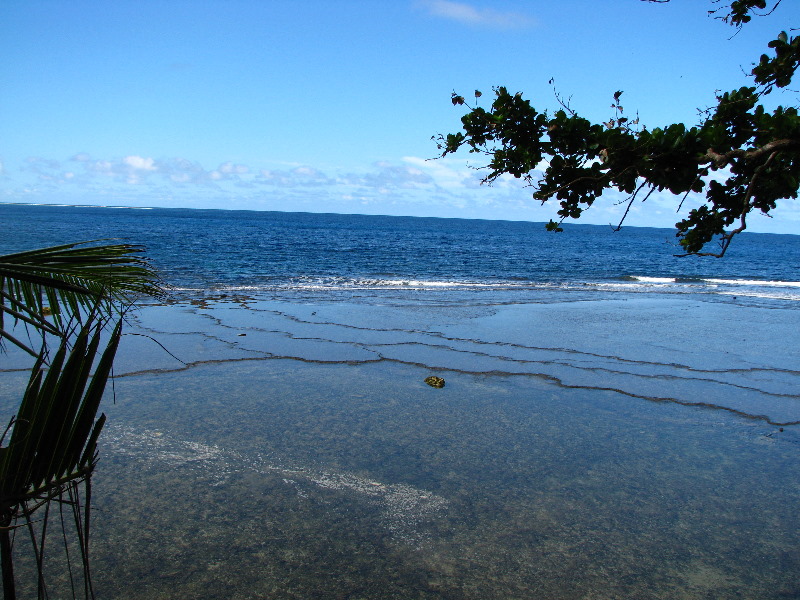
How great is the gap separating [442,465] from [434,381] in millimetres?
2336

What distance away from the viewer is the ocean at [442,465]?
3443mm

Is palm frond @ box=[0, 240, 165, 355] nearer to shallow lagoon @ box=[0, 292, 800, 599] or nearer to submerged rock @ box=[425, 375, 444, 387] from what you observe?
shallow lagoon @ box=[0, 292, 800, 599]

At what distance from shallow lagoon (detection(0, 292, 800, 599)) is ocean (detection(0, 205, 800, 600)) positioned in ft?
0.06

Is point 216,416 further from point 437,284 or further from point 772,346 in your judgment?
point 437,284

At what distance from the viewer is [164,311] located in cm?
1206

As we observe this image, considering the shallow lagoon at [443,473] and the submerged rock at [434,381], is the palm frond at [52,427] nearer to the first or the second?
the shallow lagoon at [443,473]

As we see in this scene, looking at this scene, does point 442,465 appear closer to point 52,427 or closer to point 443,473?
point 443,473

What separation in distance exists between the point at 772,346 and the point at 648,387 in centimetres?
474

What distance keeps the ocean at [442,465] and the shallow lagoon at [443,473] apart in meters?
0.02

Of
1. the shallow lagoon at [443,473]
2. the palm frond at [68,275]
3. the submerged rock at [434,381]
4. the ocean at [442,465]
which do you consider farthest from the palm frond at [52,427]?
the submerged rock at [434,381]

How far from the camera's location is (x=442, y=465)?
15.9 ft

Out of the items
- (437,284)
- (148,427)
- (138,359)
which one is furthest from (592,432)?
(437,284)

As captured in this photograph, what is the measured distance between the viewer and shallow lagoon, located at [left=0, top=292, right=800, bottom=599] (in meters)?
3.44

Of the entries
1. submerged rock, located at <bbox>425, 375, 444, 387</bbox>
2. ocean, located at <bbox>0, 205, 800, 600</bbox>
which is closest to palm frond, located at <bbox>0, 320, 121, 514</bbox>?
ocean, located at <bbox>0, 205, 800, 600</bbox>
